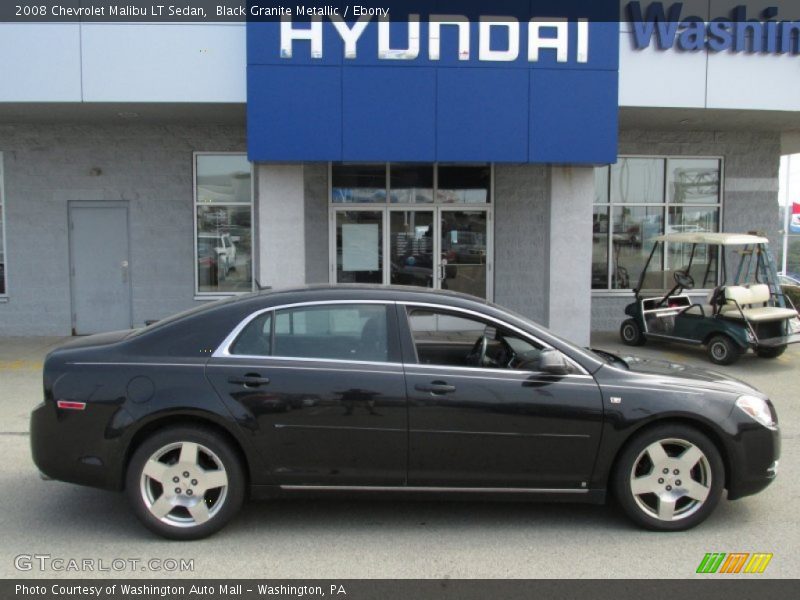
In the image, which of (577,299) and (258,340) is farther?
(577,299)

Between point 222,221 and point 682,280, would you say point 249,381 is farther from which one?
point 682,280

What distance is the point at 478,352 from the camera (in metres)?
5.03

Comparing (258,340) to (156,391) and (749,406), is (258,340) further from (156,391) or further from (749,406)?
(749,406)

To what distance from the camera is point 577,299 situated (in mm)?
10664

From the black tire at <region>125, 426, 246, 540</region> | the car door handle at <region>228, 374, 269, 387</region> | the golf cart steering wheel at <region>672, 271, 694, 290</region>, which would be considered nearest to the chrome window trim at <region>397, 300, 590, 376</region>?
the car door handle at <region>228, 374, 269, 387</region>

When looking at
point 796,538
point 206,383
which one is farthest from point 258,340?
point 796,538

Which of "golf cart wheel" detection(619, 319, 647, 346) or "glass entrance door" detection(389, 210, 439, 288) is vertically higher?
"glass entrance door" detection(389, 210, 439, 288)

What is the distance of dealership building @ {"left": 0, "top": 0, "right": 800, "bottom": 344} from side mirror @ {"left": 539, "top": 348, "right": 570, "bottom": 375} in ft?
19.2

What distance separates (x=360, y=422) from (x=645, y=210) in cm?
1063

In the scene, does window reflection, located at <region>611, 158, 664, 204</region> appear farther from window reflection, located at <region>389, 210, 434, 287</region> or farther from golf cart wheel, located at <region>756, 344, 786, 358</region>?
golf cart wheel, located at <region>756, 344, 786, 358</region>

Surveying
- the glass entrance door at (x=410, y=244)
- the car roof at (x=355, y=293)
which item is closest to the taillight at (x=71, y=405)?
the car roof at (x=355, y=293)

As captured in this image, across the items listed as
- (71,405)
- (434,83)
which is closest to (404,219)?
(434,83)

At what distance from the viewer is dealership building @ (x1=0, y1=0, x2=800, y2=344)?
387 inches

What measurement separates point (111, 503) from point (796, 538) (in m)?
4.61
